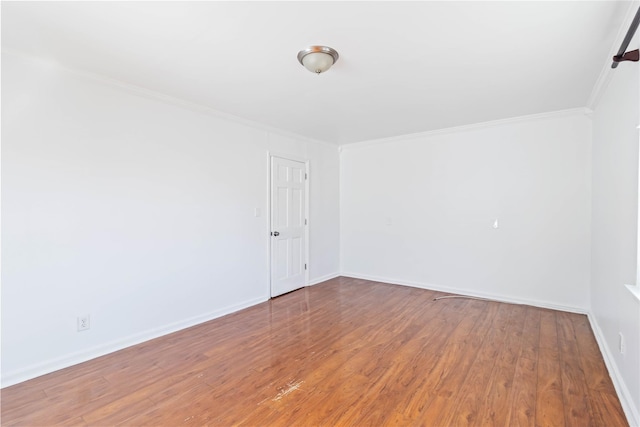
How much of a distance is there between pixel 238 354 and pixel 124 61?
259 centimetres

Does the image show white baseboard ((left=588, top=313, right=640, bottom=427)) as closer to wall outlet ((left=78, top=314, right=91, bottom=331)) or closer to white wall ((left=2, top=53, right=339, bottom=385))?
white wall ((left=2, top=53, right=339, bottom=385))

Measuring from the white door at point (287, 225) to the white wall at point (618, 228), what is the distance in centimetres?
350

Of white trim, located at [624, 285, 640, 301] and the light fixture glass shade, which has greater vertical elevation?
the light fixture glass shade

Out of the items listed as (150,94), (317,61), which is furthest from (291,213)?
(317,61)

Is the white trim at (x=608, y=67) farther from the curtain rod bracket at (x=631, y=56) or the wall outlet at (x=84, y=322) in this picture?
the wall outlet at (x=84, y=322)

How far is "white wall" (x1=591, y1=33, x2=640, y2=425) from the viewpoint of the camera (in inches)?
71.1

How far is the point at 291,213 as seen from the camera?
4488mm

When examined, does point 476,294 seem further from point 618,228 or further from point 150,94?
point 150,94

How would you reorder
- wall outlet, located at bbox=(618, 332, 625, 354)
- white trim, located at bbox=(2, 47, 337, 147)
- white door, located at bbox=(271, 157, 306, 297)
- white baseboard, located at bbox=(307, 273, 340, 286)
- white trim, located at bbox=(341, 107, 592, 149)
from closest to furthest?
wall outlet, located at bbox=(618, 332, 625, 354)
white trim, located at bbox=(2, 47, 337, 147)
white trim, located at bbox=(341, 107, 592, 149)
white door, located at bbox=(271, 157, 306, 297)
white baseboard, located at bbox=(307, 273, 340, 286)

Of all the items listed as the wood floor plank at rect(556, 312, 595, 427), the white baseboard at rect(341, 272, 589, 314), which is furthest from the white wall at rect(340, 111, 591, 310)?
the wood floor plank at rect(556, 312, 595, 427)

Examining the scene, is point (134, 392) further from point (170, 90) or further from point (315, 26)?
point (315, 26)

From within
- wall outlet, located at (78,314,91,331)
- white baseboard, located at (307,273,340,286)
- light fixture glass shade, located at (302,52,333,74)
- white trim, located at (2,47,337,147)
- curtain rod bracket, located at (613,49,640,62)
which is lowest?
white baseboard, located at (307,273,340,286)

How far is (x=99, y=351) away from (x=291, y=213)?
272 cm

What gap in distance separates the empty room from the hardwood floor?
0.02 m
